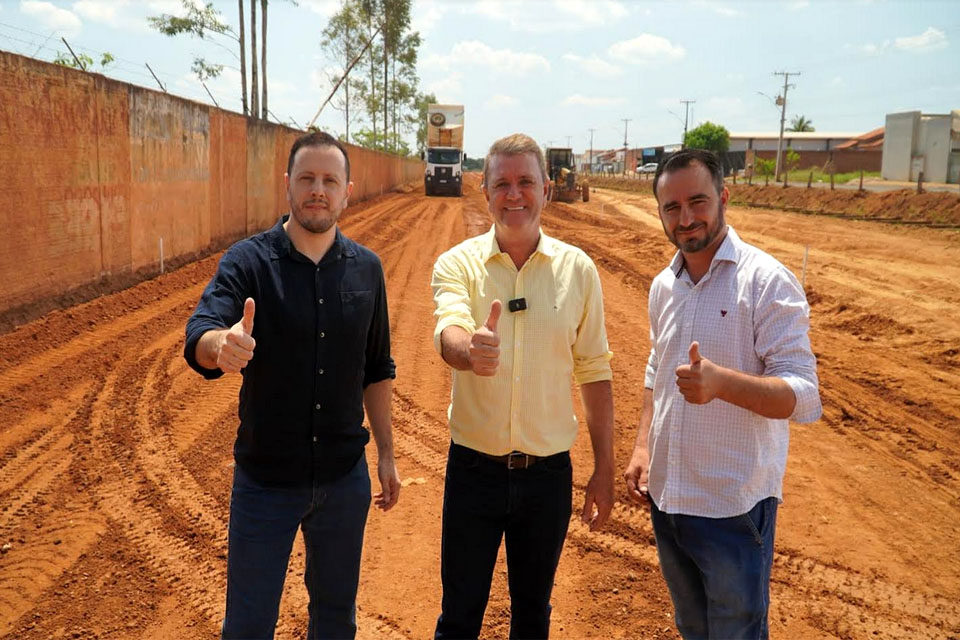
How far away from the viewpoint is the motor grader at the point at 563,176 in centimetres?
3766

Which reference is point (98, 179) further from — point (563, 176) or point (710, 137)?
point (710, 137)

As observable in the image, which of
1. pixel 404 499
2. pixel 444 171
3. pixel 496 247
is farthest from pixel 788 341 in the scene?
pixel 444 171

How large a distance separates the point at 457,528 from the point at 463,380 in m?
0.56

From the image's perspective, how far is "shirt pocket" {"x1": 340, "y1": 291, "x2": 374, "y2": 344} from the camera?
2746 mm

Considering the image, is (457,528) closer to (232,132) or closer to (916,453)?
(916,453)

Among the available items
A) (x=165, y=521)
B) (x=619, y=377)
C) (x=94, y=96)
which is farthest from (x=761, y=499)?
(x=94, y=96)

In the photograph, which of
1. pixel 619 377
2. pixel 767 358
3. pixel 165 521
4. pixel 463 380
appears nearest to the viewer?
pixel 767 358

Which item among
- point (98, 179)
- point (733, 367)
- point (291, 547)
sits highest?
point (98, 179)

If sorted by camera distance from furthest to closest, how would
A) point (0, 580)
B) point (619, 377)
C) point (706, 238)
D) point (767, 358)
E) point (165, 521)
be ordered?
point (619, 377) < point (165, 521) < point (0, 580) < point (706, 238) < point (767, 358)

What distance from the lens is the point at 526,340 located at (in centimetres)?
276

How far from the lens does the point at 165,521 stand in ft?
15.8

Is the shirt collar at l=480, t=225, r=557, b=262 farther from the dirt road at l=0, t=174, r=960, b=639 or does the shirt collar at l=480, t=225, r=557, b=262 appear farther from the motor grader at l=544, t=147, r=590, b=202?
the motor grader at l=544, t=147, r=590, b=202

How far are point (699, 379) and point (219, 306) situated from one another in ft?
5.20

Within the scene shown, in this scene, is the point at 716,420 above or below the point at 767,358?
below
